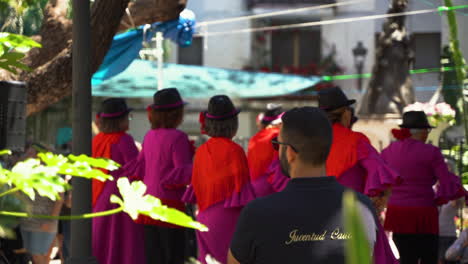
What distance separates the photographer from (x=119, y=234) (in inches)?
294

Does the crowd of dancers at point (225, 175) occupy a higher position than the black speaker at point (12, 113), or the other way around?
the black speaker at point (12, 113)

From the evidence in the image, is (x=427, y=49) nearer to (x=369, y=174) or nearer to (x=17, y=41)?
(x=369, y=174)

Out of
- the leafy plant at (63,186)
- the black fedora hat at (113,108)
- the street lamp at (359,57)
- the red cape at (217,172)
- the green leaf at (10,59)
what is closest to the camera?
the leafy plant at (63,186)

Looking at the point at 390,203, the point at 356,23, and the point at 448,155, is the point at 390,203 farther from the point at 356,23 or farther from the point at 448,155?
the point at 356,23

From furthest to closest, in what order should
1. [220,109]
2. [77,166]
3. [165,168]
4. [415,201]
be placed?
[415,201] < [165,168] < [220,109] < [77,166]

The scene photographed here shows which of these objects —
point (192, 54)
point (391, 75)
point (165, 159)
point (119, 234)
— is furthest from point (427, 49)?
point (165, 159)

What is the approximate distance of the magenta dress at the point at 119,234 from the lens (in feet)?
24.3

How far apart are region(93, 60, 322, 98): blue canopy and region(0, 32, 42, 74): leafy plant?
15.8 meters

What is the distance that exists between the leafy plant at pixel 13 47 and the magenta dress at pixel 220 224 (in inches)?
164

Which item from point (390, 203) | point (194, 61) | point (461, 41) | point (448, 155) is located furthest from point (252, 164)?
point (194, 61)

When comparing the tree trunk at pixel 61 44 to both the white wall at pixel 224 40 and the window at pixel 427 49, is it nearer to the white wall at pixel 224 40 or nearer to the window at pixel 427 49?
the window at pixel 427 49

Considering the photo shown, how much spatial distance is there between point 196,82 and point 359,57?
1096cm

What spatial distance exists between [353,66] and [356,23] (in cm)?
140

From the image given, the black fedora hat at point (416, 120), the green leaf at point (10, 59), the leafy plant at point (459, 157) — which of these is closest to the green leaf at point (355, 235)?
the green leaf at point (10, 59)
